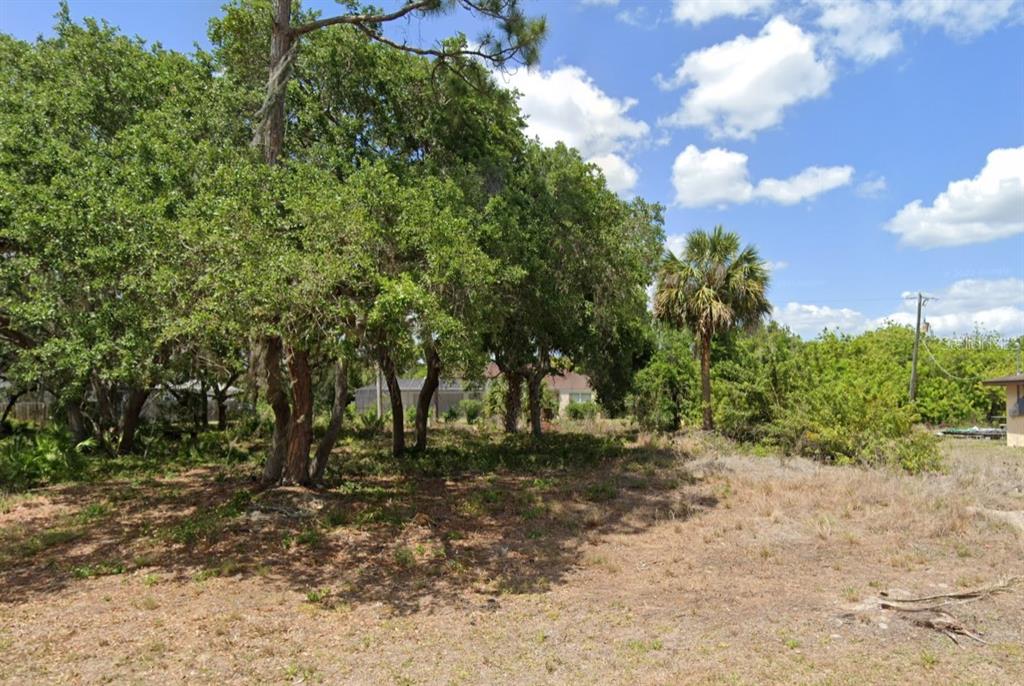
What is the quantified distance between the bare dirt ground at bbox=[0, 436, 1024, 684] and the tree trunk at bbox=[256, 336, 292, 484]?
88 cm

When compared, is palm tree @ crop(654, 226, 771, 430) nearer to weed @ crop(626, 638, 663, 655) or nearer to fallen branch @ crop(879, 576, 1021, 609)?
fallen branch @ crop(879, 576, 1021, 609)

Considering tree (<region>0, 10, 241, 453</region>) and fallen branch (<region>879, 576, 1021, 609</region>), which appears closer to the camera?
fallen branch (<region>879, 576, 1021, 609</region>)

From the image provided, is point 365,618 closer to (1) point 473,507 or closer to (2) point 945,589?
(1) point 473,507

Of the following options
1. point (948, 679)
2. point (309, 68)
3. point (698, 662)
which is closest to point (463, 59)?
point (309, 68)

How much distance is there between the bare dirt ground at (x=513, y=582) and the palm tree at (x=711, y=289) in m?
7.46

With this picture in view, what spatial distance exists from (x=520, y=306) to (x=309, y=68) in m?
5.80

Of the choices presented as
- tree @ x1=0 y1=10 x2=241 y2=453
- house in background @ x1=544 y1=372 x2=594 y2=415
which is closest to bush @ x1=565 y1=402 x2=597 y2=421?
house in background @ x1=544 y1=372 x2=594 y2=415

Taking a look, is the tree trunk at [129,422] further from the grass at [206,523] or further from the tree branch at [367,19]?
the tree branch at [367,19]

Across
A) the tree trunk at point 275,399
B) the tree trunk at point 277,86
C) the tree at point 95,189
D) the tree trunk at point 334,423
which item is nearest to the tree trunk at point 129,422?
the tree at point 95,189

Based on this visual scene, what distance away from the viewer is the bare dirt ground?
4.70 m

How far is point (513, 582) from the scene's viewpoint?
22.2 ft

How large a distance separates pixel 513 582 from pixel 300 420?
15.9 ft

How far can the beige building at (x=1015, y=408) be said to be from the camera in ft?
66.2

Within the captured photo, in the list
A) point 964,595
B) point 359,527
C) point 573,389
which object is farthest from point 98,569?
point 573,389
